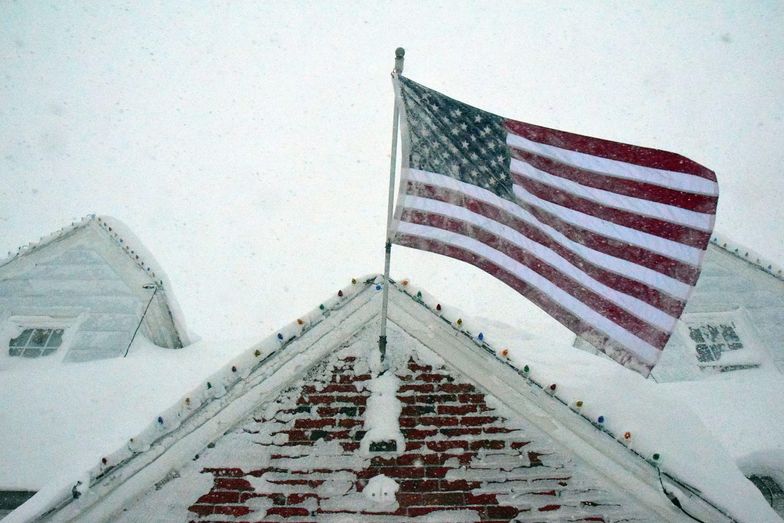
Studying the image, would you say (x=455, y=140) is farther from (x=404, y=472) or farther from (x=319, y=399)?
(x=404, y=472)

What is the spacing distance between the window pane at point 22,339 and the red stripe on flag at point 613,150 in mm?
9134

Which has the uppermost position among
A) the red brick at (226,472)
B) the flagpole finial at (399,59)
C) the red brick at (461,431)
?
the flagpole finial at (399,59)

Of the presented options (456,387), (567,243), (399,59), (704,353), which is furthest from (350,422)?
(704,353)

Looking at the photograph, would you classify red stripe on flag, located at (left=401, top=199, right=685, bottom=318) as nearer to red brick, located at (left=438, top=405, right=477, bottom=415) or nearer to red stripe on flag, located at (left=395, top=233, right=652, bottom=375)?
red stripe on flag, located at (left=395, top=233, right=652, bottom=375)

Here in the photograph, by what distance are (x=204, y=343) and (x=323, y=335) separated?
575 centimetres

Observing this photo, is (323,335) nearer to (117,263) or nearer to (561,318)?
(561,318)

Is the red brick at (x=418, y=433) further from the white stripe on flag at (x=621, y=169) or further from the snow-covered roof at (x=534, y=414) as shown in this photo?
the white stripe on flag at (x=621, y=169)

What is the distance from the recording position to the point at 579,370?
443 centimetres

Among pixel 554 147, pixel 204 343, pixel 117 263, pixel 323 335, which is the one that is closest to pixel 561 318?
pixel 554 147

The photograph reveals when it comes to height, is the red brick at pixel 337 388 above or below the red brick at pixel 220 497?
above

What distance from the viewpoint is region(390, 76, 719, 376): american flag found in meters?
3.47

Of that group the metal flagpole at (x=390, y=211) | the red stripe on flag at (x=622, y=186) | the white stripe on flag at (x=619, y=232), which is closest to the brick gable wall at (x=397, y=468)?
the metal flagpole at (x=390, y=211)

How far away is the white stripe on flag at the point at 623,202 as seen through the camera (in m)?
3.43

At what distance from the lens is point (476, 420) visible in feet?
12.1
